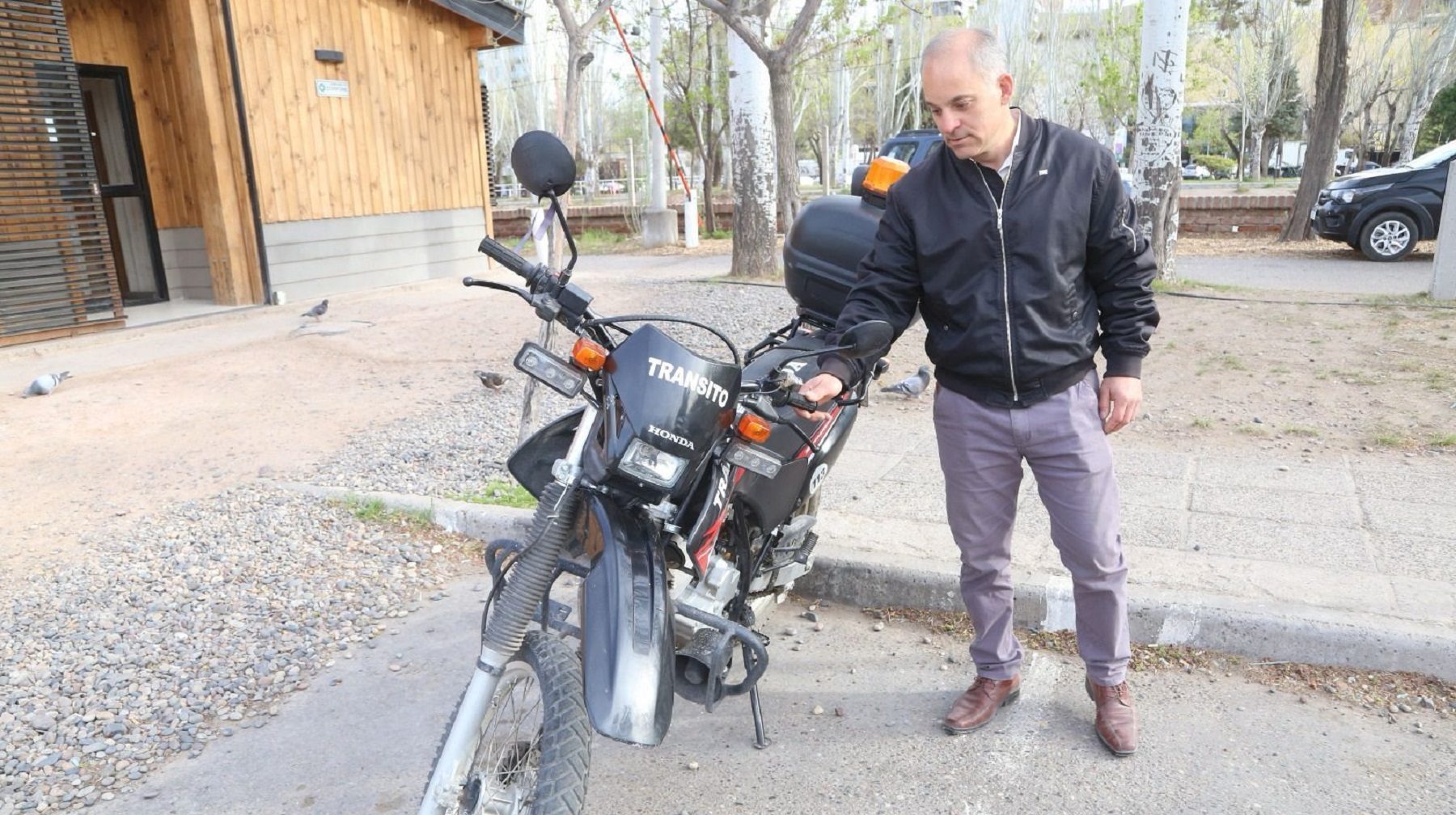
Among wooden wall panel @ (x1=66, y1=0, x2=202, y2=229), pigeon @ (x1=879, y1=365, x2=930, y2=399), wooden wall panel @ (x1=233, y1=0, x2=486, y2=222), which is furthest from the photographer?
wooden wall panel @ (x1=233, y1=0, x2=486, y2=222)

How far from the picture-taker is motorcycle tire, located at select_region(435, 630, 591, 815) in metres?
1.98

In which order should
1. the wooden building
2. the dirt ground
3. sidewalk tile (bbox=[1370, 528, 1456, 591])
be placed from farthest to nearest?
the wooden building → the dirt ground → sidewalk tile (bbox=[1370, 528, 1456, 591])

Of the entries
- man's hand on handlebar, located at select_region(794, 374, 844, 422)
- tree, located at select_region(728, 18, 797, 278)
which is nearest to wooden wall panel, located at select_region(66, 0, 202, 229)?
tree, located at select_region(728, 18, 797, 278)

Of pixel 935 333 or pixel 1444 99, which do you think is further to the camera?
pixel 1444 99

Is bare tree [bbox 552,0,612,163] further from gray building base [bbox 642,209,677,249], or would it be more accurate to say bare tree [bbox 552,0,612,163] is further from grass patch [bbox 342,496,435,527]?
gray building base [bbox 642,209,677,249]

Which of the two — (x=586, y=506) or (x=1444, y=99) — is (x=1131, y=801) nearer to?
(x=586, y=506)

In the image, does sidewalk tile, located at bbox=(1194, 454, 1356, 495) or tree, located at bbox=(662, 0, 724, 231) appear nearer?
sidewalk tile, located at bbox=(1194, 454, 1356, 495)

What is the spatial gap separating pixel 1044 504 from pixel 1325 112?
1472 cm

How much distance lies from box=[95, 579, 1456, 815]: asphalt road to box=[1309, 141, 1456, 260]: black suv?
1201 cm

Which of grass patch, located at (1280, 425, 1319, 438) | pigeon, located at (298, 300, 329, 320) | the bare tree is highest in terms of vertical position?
the bare tree

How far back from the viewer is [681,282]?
38.7ft

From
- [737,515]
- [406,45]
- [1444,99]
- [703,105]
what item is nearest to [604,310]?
[406,45]

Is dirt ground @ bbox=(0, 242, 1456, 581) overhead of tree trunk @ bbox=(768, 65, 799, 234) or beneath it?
beneath

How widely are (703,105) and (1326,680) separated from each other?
79.6 feet
